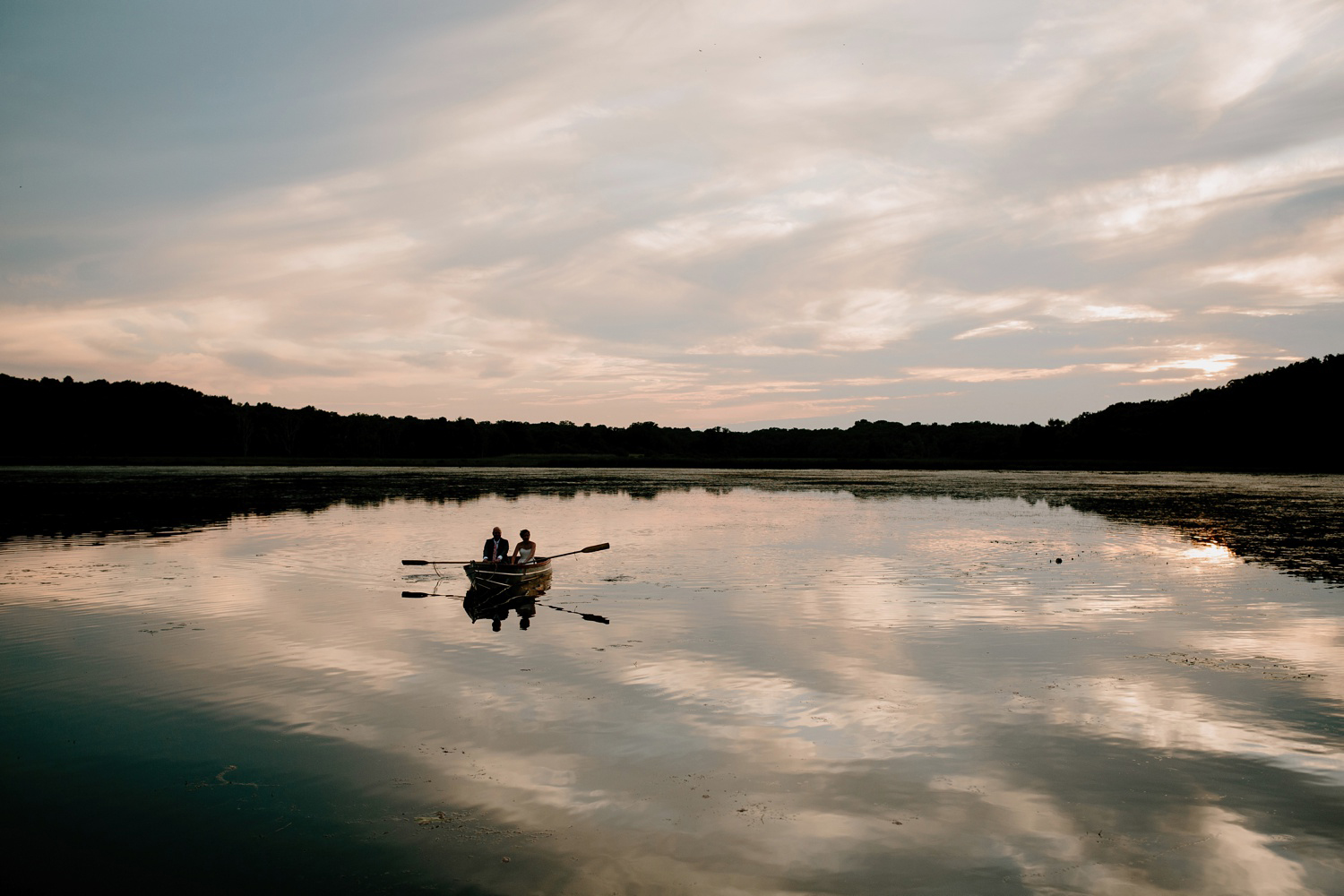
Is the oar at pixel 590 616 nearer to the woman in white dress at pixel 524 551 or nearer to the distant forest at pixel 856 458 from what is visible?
the woman in white dress at pixel 524 551

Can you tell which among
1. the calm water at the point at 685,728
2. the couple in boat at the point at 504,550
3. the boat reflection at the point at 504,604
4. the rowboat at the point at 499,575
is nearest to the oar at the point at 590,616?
the boat reflection at the point at 504,604

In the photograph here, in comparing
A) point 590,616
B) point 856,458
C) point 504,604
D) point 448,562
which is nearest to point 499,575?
point 504,604

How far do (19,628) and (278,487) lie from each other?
2674 inches

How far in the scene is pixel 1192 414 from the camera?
169375mm

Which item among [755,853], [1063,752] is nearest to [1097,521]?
[1063,752]

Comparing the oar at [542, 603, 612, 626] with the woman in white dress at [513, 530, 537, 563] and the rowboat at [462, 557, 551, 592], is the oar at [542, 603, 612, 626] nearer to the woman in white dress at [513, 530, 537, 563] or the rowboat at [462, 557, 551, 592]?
the rowboat at [462, 557, 551, 592]

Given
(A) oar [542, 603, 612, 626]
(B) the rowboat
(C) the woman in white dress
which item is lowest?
(A) oar [542, 603, 612, 626]

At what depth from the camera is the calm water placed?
29.0 ft

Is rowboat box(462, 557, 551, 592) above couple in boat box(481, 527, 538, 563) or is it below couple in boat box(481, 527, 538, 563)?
below

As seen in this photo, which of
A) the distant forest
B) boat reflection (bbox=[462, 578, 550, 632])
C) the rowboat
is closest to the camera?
boat reflection (bbox=[462, 578, 550, 632])

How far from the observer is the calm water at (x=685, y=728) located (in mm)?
8852

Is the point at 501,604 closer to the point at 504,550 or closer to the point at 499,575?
the point at 499,575

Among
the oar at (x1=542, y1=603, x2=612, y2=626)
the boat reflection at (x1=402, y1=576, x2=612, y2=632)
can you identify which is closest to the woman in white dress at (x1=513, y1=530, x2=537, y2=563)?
the boat reflection at (x1=402, y1=576, x2=612, y2=632)

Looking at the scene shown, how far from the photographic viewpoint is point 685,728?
1298 cm
